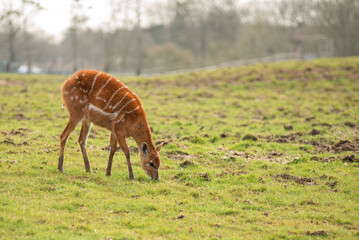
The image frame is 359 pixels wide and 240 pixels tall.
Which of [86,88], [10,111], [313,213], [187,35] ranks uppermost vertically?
[187,35]

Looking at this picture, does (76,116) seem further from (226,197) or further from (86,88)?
(226,197)

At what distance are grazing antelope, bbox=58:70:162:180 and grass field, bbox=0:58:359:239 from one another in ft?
1.73

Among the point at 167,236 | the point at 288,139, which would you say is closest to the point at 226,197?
the point at 167,236

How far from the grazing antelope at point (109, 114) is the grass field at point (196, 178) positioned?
53 cm

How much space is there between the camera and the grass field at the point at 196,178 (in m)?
6.45

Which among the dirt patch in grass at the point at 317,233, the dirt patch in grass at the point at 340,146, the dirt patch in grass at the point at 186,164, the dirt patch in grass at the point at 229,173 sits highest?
the dirt patch in grass at the point at 340,146

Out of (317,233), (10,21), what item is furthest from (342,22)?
(317,233)

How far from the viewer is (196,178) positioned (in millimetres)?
9070

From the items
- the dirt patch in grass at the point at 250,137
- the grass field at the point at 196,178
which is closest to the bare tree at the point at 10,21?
the grass field at the point at 196,178

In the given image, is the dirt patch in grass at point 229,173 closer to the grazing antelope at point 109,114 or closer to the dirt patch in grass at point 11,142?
the grazing antelope at point 109,114

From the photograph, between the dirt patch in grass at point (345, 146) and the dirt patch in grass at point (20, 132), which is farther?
the dirt patch in grass at point (20, 132)

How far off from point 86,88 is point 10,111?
8.73m

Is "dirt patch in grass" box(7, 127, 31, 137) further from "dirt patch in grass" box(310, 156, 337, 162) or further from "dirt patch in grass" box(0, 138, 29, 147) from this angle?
"dirt patch in grass" box(310, 156, 337, 162)

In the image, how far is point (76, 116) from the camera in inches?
345
